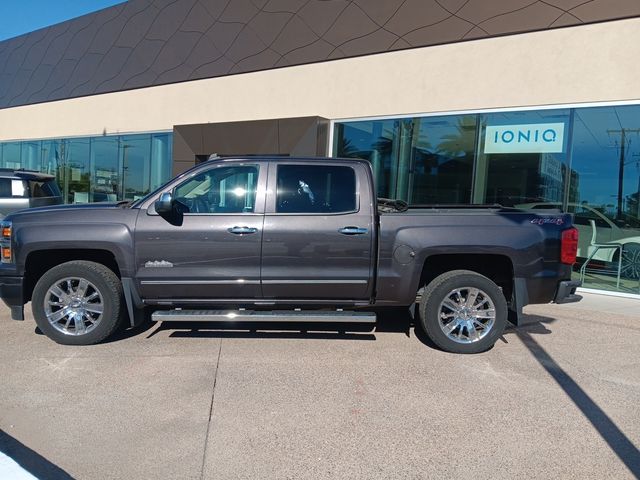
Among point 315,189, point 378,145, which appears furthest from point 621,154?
point 315,189

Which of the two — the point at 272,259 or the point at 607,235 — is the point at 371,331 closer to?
the point at 272,259

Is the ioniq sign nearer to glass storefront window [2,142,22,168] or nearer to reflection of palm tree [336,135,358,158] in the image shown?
reflection of palm tree [336,135,358,158]

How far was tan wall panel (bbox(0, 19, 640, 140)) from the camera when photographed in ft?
27.1

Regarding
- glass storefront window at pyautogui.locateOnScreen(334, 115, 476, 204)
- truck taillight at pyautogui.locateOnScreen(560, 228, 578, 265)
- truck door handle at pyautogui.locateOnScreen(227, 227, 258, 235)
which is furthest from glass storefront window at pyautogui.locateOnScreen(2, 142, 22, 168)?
truck taillight at pyautogui.locateOnScreen(560, 228, 578, 265)

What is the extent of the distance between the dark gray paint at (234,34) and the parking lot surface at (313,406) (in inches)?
245

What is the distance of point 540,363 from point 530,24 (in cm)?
659

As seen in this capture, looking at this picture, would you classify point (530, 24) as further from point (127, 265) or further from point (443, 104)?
point (127, 265)

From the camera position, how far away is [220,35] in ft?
42.2

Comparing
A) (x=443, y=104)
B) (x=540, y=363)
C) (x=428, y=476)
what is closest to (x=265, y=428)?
(x=428, y=476)

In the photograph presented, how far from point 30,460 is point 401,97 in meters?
9.07

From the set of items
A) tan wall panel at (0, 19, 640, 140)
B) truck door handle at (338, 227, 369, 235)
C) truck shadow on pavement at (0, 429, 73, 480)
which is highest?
tan wall panel at (0, 19, 640, 140)

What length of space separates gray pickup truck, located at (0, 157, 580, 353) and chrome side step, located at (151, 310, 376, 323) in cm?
1

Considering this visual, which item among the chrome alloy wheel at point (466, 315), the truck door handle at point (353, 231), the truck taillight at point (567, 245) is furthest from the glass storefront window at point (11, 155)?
the truck taillight at point (567, 245)

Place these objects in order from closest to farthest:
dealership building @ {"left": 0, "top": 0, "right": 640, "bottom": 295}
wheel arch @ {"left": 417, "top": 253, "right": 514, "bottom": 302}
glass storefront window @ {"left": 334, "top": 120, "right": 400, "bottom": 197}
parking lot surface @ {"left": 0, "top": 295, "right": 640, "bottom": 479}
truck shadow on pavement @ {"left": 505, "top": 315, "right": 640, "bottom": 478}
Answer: parking lot surface @ {"left": 0, "top": 295, "right": 640, "bottom": 479}, truck shadow on pavement @ {"left": 505, "top": 315, "right": 640, "bottom": 478}, wheel arch @ {"left": 417, "top": 253, "right": 514, "bottom": 302}, dealership building @ {"left": 0, "top": 0, "right": 640, "bottom": 295}, glass storefront window @ {"left": 334, "top": 120, "right": 400, "bottom": 197}
